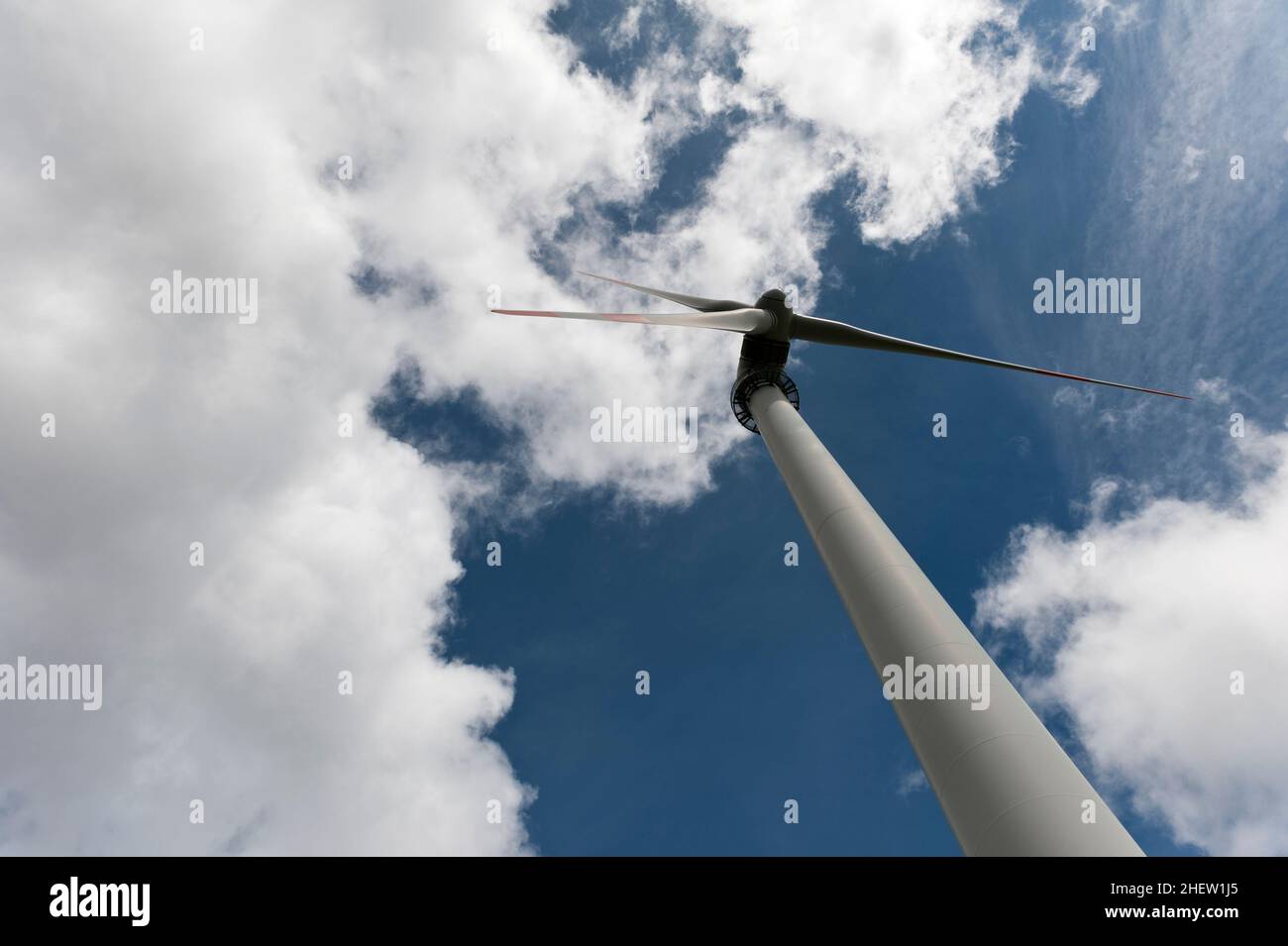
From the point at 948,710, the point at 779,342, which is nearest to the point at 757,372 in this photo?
the point at 779,342

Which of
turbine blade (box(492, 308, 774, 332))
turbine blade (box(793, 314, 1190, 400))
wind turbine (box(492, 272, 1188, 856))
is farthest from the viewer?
turbine blade (box(793, 314, 1190, 400))

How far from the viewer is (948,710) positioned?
13.4 metres

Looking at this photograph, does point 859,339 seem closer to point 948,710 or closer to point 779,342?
point 779,342

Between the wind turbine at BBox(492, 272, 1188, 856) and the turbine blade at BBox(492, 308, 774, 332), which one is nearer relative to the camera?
the wind turbine at BBox(492, 272, 1188, 856)

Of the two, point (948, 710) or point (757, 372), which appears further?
point (757, 372)

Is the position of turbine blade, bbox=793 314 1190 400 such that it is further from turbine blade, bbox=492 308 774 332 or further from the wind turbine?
the wind turbine

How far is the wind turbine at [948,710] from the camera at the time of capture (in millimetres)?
11188

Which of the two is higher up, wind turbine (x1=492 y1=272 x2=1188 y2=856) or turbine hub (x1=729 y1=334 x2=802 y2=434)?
turbine hub (x1=729 y1=334 x2=802 y2=434)

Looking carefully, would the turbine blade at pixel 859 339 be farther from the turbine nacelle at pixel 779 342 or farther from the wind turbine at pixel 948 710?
the wind turbine at pixel 948 710

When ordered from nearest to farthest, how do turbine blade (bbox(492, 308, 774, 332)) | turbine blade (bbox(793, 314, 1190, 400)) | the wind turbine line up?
1. the wind turbine
2. turbine blade (bbox(492, 308, 774, 332))
3. turbine blade (bbox(793, 314, 1190, 400))

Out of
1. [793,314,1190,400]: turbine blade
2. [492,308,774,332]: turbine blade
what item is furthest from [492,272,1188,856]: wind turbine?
[793,314,1190,400]: turbine blade

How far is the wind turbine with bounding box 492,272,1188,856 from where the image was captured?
11188 mm
